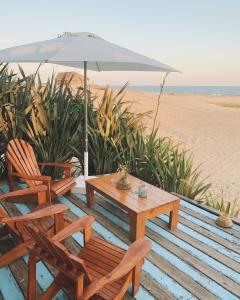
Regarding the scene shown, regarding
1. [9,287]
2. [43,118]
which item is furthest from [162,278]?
[43,118]

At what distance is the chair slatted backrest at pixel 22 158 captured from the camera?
3542mm

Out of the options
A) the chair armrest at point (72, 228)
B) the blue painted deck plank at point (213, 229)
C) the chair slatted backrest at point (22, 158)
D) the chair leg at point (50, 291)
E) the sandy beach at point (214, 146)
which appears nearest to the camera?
the chair leg at point (50, 291)

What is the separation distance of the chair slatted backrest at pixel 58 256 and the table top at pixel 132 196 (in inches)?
47.6

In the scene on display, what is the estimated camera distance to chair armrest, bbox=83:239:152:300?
1382 mm

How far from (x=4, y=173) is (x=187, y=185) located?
3017 mm

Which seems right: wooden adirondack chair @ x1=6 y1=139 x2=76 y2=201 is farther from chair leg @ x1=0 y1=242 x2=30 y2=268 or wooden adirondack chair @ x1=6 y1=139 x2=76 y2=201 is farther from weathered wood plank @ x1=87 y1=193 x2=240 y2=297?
weathered wood plank @ x1=87 y1=193 x2=240 y2=297

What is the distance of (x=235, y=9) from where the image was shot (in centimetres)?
1212

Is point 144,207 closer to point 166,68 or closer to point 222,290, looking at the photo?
point 222,290

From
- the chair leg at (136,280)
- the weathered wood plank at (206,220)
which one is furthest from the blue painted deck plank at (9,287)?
the weathered wood plank at (206,220)

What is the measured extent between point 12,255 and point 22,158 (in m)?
1.60

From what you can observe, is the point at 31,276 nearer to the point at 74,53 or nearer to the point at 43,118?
the point at 74,53

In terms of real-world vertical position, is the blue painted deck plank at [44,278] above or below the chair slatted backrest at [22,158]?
below

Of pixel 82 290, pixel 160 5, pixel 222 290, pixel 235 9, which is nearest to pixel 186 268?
pixel 222 290

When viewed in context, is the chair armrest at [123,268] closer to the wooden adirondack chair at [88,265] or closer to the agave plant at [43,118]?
the wooden adirondack chair at [88,265]
